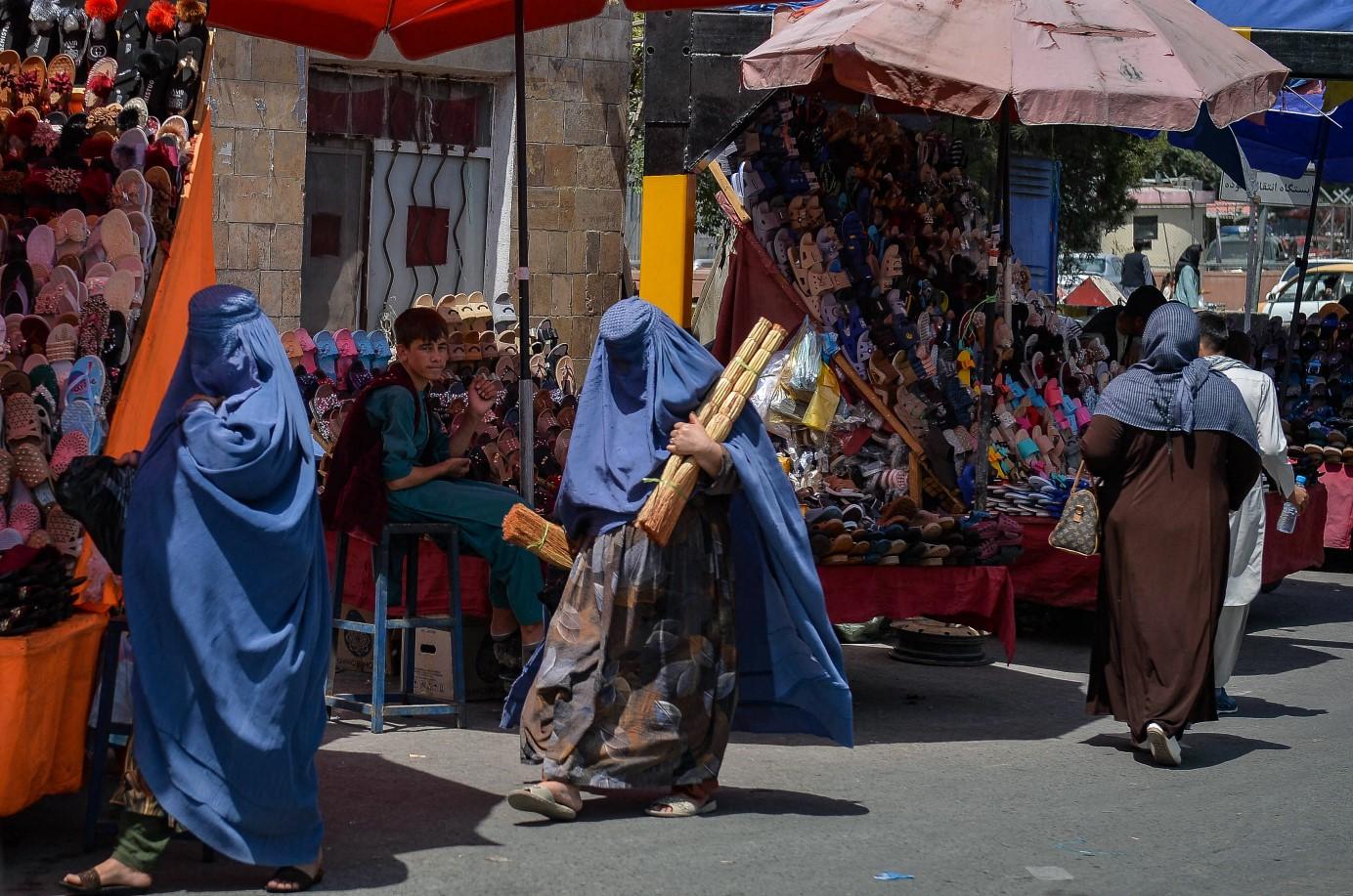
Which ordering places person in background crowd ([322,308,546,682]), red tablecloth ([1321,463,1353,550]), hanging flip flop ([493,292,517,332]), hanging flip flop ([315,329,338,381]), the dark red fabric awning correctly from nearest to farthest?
person in background crowd ([322,308,546,682]) < the dark red fabric awning < hanging flip flop ([315,329,338,381]) < hanging flip flop ([493,292,517,332]) < red tablecloth ([1321,463,1353,550])

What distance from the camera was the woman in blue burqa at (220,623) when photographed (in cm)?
424

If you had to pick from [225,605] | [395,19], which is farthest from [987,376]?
[225,605]

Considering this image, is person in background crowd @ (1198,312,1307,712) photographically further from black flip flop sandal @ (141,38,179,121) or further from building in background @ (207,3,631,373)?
building in background @ (207,3,631,373)

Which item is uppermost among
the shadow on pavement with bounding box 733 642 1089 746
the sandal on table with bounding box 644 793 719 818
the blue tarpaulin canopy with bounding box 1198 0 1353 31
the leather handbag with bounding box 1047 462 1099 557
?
the blue tarpaulin canopy with bounding box 1198 0 1353 31

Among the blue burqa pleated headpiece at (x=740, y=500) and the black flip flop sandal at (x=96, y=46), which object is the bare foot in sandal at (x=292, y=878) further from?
the black flip flop sandal at (x=96, y=46)

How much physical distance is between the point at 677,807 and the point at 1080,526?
86.9 inches

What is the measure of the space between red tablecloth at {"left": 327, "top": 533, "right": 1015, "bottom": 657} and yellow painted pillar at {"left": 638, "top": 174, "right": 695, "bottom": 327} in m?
2.17

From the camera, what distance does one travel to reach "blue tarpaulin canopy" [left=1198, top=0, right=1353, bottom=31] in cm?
932

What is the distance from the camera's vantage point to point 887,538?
7191 millimetres

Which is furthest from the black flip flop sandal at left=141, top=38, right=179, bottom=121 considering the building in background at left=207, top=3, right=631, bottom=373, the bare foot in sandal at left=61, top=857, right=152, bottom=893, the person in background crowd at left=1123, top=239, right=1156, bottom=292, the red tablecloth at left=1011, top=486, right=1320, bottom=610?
the person in background crowd at left=1123, top=239, right=1156, bottom=292

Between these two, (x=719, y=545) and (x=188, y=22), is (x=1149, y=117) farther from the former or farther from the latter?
(x=188, y=22)

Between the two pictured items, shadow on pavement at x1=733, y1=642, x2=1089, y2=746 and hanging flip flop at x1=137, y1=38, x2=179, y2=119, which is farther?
shadow on pavement at x1=733, y1=642, x2=1089, y2=746

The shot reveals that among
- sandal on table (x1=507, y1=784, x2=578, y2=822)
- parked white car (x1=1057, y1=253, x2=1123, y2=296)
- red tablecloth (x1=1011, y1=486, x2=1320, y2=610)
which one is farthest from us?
parked white car (x1=1057, y1=253, x2=1123, y2=296)

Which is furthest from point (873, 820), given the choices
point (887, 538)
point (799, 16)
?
point (799, 16)
